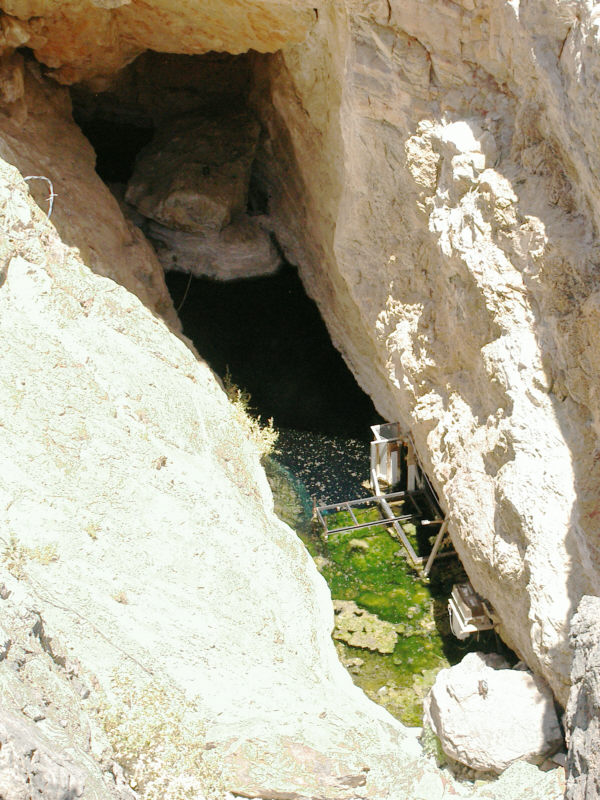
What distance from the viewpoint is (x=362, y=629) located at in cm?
812

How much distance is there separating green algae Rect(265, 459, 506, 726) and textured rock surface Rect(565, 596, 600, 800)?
239 cm

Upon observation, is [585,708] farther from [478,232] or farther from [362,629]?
[478,232]

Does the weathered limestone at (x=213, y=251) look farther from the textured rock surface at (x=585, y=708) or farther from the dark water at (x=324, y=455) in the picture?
the textured rock surface at (x=585, y=708)

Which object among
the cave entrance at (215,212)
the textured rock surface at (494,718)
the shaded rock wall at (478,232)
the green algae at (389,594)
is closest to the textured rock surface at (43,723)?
the textured rock surface at (494,718)

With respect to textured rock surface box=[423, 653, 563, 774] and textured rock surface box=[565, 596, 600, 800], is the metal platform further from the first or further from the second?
textured rock surface box=[565, 596, 600, 800]

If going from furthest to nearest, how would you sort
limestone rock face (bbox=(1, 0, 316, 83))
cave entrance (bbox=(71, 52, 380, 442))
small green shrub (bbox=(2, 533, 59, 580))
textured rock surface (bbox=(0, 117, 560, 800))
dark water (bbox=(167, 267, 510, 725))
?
cave entrance (bbox=(71, 52, 380, 442)) < limestone rock face (bbox=(1, 0, 316, 83)) < dark water (bbox=(167, 267, 510, 725)) < small green shrub (bbox=(2, 533, 59, 580)) < textured rock surface (bbox=(0, 117, 560, 800))

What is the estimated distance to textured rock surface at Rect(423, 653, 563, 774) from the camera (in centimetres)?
607

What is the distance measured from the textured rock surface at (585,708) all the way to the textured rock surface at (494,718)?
0.86 meters

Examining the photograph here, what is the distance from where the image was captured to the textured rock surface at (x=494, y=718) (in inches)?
239

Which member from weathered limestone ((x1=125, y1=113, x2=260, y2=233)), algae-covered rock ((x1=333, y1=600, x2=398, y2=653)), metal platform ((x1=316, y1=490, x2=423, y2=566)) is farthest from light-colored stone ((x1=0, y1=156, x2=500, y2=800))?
weathered limestone ((x1=125, y1=113, x2=260, y2=233))

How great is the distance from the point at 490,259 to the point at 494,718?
3850 mm

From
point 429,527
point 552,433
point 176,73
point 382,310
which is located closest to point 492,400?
point 552,433

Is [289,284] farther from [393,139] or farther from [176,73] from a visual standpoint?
[393,139]

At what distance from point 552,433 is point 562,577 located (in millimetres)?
1129
